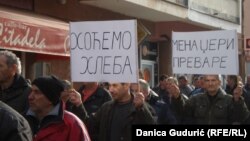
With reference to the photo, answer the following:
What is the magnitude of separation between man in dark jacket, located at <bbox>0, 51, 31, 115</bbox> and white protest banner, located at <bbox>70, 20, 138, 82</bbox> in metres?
0.89

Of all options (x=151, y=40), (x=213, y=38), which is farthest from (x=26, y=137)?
(x=151, y=40)

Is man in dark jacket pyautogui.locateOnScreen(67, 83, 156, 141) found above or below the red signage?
below

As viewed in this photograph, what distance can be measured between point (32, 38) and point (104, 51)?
4814 millimetres

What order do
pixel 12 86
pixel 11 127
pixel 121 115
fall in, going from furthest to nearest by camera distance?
pixel 121 115 < pixel 12 86 < pixel 11 127

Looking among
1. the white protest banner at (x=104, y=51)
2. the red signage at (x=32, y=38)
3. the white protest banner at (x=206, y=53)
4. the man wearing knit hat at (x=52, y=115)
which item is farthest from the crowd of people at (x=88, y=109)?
the red signage at (x=32, y=38)

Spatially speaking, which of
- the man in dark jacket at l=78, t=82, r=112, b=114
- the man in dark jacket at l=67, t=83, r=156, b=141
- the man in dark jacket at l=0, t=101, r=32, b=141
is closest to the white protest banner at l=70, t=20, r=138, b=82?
the man in dark jacket at l=67, t=83, r=156, b=141

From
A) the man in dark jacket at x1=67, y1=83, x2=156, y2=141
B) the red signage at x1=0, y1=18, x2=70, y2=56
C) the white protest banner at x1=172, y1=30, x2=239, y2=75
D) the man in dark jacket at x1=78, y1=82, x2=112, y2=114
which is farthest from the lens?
the red signage at x1=0, y1=18, x2=70, y2=56

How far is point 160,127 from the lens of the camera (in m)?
5.23

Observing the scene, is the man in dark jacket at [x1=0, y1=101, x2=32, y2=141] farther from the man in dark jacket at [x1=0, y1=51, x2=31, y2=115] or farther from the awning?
the awning

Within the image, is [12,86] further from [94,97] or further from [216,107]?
[216,107]

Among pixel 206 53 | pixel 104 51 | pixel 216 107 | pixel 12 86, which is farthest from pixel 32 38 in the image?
pixel 12 86

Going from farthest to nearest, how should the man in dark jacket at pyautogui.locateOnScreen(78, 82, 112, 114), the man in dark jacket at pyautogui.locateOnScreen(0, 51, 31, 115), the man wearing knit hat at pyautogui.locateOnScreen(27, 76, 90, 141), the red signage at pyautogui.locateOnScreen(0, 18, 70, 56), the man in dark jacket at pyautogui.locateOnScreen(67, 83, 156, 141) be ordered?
the red signage at pyautogui.locateOnScreen(0, 18, 70, 56) → the man in dark jacket at pyautogui.locateOnScreen(78, 82, 112, 114) → the man in dark jacket at pyautogui.locateOnScreen(67, 83, 156, 141) → the man in dark jacket at pyautogui.locateOnScreen(0, 51, 31, 115) → the man wearing knit hat at pyautogui.locateOnScreen(27, 76, 90, 141)

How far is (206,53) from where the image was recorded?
8250 mm

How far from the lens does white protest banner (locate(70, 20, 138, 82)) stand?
6.62 metres
